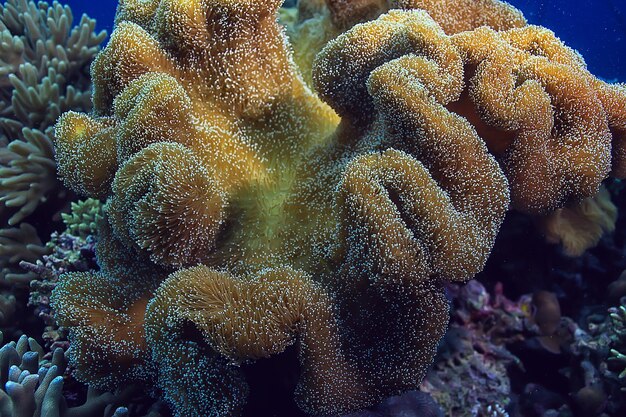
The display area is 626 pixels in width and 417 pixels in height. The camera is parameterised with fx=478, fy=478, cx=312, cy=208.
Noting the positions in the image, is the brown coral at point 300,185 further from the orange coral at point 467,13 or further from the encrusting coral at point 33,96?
the encrusting coral at point 33,96

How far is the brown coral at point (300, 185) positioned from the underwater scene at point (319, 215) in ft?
0.03

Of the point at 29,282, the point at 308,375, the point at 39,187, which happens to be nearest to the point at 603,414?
the point at 308,375

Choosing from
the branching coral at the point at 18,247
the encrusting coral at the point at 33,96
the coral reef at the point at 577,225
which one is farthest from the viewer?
the encrusting coral at the point at 33,96

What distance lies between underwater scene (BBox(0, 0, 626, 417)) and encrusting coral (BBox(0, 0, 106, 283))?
643 mm

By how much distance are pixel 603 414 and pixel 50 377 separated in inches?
124

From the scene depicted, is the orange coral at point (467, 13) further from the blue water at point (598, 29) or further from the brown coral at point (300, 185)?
the blue water at point (598, 29)

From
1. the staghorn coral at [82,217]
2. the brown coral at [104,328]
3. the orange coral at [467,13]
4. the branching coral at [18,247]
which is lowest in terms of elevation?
the branching coral at [18,247]

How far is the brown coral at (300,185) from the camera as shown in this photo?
1927 mm

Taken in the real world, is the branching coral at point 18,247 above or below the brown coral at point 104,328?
below

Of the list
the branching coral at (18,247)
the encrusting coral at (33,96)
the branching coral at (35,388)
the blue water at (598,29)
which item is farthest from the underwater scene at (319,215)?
the blue water at (598,29)

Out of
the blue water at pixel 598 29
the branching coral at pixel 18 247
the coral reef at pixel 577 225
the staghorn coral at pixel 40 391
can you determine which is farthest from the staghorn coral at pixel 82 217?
the blue water at pixel 598 29

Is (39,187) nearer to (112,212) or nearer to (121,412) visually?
(112,212)

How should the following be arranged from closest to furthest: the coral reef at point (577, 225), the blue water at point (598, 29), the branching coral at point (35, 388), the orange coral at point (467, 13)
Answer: the branching coral at point (35, 388), the orange coral at point (467, 13), the coral reef at point (577, 225), the blue water at point (598, 29)

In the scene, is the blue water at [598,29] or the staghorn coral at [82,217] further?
the blue water at [598,29]
